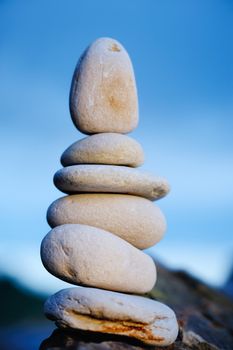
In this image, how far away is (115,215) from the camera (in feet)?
14.9

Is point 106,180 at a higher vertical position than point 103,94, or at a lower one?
lower

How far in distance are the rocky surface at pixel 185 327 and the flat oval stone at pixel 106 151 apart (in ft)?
6.16

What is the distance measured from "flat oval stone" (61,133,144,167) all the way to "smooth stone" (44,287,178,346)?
147 cm

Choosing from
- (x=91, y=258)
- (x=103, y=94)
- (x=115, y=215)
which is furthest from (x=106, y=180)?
(x=103, y=94)

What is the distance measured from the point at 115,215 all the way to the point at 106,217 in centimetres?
10

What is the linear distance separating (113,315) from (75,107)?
2479 millimetres

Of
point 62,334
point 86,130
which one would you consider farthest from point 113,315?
point 86,130

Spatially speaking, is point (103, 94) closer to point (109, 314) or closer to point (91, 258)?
point (91, 258)

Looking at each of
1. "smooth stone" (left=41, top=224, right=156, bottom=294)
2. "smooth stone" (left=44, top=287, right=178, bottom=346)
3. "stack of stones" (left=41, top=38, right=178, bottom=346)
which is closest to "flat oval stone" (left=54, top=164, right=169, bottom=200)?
"stack of stones" (left=41, top=38, right=178, bottom=346)

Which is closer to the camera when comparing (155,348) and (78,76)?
(155,348)

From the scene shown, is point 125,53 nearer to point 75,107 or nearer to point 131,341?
point 75,107

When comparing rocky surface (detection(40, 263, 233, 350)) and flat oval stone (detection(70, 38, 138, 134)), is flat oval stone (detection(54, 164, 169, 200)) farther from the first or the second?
rocky surface (detection(40, 263, 233, 350))

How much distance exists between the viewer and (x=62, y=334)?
4.13 meters

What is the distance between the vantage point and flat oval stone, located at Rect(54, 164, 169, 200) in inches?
176
